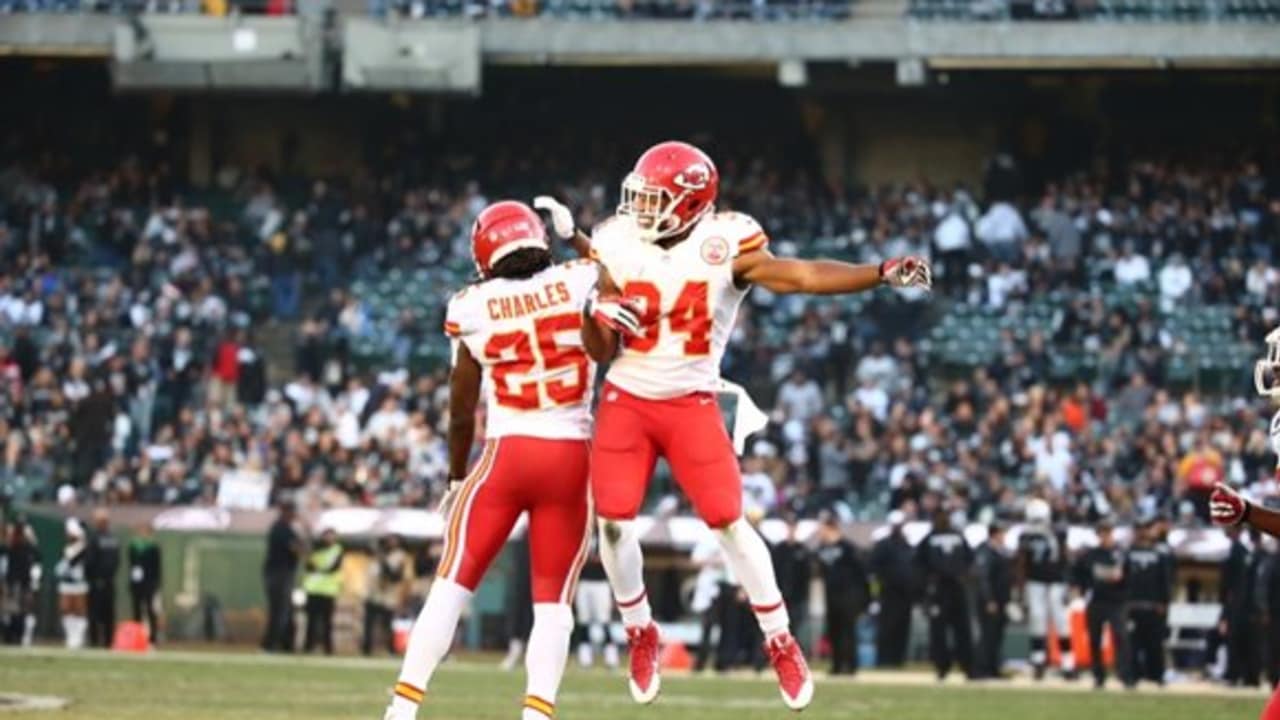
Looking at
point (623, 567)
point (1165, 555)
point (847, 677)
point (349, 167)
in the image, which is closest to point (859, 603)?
point (847, 677)

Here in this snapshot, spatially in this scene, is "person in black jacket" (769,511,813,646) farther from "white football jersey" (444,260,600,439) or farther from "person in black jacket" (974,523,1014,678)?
"white football jersey" (444,260,600,439)

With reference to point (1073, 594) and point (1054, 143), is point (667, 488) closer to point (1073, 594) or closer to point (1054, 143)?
point (1073, 594)

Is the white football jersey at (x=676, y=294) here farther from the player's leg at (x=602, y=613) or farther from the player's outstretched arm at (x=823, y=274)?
the player's leg at (x=602, y=613)

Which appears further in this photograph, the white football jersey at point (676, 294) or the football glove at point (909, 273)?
the white football jersey at point (676, 294)

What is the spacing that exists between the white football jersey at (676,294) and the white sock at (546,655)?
1.05 m

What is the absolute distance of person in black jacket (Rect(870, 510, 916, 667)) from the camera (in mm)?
25219

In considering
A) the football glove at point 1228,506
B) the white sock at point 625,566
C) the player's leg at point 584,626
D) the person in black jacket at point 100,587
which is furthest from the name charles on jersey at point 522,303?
the person in black jacket at point 100,587

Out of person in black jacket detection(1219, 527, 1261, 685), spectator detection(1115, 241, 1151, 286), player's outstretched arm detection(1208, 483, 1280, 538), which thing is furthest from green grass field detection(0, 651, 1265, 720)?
spectator detection(1115, 241, 1151, 286)

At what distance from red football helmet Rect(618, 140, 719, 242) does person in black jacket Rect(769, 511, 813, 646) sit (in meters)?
13.5

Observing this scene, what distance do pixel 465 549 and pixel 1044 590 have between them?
14562 millimetres

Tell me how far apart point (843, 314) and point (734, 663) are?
840cm

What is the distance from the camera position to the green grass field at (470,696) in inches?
635

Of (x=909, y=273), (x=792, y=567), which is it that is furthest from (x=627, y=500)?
(x=792, y=567)

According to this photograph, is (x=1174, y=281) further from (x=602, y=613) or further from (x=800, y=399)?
(x=602, y=613)
